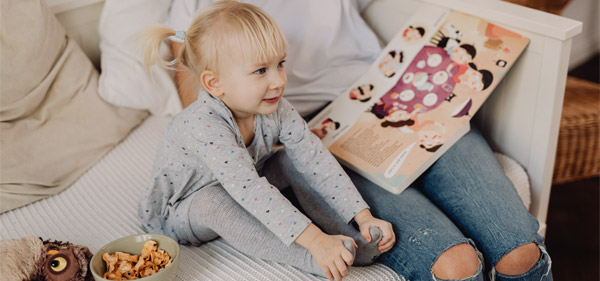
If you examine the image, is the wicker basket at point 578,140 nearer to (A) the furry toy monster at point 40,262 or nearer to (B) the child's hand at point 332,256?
(B) the child's hand at point 332,256

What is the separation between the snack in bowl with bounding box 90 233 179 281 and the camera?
0.84m

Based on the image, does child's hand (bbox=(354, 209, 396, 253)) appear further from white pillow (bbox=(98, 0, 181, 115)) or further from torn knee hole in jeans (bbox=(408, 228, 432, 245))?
white pillow (bbox=(98, 0, 181, 115))

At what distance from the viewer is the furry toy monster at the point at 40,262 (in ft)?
2.70

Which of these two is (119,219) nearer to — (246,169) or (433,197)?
(246,169)

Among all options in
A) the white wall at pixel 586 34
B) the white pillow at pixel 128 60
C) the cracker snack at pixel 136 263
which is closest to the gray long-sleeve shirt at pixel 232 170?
the cracker snack at pixel 136 263

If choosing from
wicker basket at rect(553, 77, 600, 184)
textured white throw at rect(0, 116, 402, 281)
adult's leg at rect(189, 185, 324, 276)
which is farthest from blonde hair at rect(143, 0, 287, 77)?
wicker basket at rect(553, 77, 600, 184)

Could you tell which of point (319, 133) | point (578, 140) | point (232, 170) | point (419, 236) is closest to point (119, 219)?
point (232, 170)

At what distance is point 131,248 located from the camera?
0.90 m

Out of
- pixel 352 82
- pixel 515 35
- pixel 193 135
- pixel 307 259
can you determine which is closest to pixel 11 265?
pixel 193 135

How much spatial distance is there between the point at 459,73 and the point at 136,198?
2.32 ft

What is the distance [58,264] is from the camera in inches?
33.5

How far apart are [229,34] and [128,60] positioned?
492 mm

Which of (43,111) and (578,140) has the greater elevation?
(43,111)

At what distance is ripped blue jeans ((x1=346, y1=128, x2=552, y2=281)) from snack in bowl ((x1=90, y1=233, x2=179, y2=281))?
0.36m
